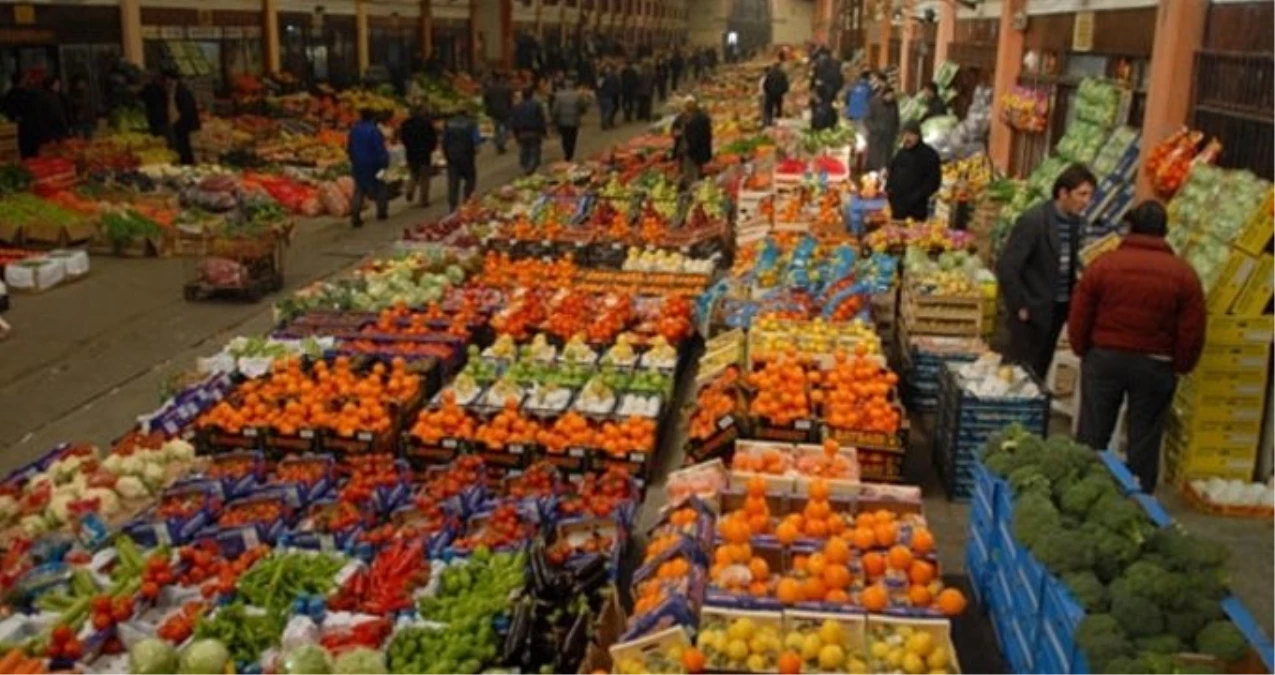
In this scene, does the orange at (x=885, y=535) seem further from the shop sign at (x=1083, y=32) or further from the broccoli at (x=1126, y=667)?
the shop sign at (x=1083, y=32)

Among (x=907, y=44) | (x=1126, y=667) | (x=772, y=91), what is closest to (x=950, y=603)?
(x=1126, y=667)

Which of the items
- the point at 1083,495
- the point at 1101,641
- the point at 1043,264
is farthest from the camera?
the point at 1043,264

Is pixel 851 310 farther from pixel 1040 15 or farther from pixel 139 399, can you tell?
pixel 1040 15

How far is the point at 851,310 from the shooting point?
30.7 ft

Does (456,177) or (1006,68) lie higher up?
(1006,68)

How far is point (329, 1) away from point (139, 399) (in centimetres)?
2137

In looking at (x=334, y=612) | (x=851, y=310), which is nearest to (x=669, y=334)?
(x=851, y=310)

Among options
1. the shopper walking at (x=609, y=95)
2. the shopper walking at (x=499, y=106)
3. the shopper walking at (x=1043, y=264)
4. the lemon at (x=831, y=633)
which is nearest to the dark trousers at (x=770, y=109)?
the shopper walking at (x=609, y=95)

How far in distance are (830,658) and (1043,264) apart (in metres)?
4.37

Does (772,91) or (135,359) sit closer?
(135,359)

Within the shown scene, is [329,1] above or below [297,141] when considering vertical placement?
above

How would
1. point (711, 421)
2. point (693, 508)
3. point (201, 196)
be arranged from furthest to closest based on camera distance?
Result: 1. point (201, 196)
2. point (711, 421)
3. point (693, 508)

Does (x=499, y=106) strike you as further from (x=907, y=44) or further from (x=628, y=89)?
(x=907, y=44)

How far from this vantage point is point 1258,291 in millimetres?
7234
